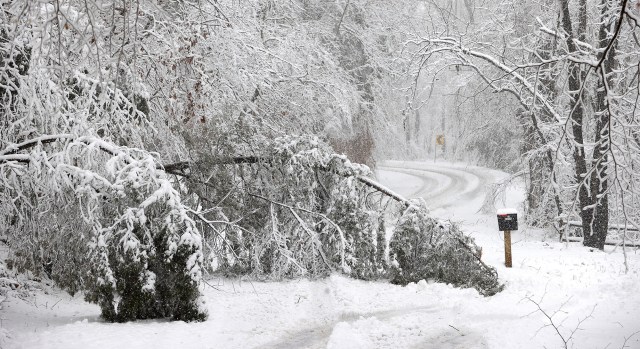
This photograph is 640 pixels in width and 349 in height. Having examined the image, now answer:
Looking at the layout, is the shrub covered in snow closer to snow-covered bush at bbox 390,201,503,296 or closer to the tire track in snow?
snow-covered bush at bbox 390,201,503,296

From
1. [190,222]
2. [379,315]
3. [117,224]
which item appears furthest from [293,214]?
[117,224]

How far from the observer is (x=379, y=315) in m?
7.12

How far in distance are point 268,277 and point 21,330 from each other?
3.69 meters

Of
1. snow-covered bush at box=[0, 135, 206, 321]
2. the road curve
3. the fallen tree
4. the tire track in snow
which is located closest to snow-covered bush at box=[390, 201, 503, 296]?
the fallen tree

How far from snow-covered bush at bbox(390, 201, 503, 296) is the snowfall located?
282 millimetres

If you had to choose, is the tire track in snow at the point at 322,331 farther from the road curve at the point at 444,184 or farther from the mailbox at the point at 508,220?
the road curve at the point at 444,184

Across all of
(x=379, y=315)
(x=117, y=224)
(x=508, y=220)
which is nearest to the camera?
(x=117, y=224)

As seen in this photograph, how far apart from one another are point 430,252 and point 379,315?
1.99 metres

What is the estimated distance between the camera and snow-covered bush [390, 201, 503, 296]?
8508 mm

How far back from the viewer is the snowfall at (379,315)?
588 centimetres

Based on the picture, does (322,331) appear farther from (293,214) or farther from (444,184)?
(444,184)

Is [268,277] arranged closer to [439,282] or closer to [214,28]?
[439,282]

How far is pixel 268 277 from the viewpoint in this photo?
8961 mm

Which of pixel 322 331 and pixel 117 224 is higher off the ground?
pixel 117 224
